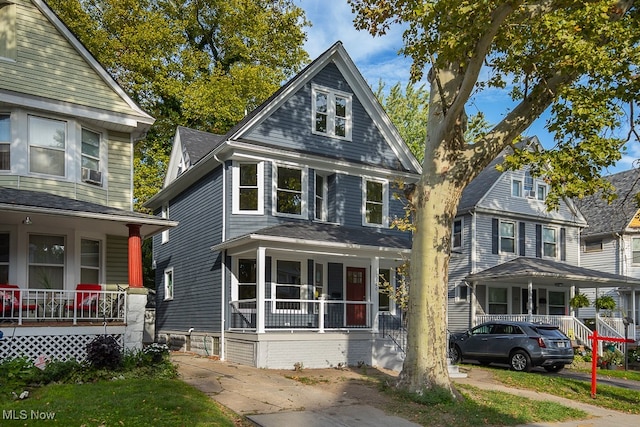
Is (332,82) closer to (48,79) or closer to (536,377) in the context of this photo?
(48,79)

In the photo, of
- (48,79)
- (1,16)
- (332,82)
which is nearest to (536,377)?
(332,82)

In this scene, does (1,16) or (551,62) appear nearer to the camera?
A: (551,62)

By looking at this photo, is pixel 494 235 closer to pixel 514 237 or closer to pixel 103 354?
pixel 514 237

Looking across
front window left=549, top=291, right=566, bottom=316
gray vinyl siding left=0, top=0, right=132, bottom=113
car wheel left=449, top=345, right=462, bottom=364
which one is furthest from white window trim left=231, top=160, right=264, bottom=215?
front window left=549, top=291, right=566, bottom=316

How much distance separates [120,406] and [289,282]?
9.68 meters

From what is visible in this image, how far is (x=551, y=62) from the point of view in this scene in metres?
12.1

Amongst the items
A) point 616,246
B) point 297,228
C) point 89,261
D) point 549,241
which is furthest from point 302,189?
point 616,246

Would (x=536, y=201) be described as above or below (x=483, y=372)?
above

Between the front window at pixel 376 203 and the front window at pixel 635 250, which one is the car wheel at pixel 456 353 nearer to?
the front window at pixel 376 203

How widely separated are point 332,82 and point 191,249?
7711mm

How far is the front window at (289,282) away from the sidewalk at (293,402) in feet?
11.7

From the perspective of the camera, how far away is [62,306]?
13.8m

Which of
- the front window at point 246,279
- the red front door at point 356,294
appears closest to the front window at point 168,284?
the front window at point 246,279

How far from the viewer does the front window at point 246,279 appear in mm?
18344
